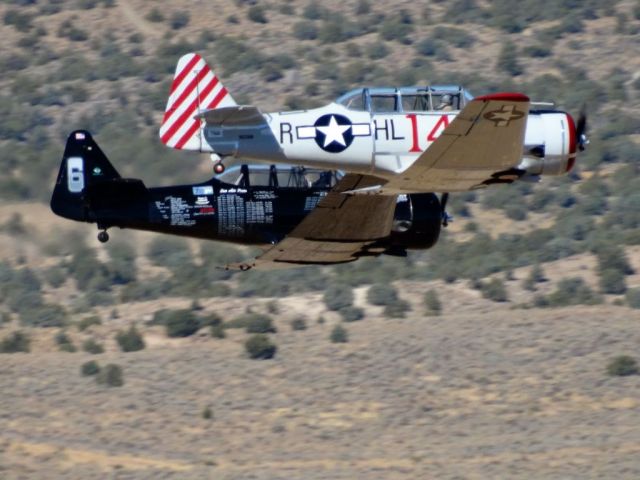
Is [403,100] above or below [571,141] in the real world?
above

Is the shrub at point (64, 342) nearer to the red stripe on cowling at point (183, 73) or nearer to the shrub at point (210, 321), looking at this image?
the shrub at point (210, 321)

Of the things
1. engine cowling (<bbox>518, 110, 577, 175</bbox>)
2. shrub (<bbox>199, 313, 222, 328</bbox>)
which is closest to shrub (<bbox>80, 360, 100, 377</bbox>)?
shrub (<bbox>199, 313, 222, 328</bbox>)

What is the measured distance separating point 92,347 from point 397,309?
8.66m

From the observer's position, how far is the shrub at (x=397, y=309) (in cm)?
4353

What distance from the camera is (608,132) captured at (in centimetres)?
5700

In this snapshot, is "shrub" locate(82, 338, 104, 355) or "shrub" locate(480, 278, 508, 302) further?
"shrub" locate(480, 278, 508, 302)

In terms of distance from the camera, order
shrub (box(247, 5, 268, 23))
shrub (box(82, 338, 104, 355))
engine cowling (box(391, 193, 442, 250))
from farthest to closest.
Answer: shrub (box(247, 5, 268, 23)) → shrub (box(82, 338, 104, 355)) → engine cowling (box(391, 193, 442, 250))

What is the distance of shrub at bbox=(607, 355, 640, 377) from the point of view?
128 ft

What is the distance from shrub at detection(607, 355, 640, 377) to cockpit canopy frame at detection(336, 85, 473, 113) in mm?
14552

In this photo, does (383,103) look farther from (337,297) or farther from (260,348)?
(337,297)

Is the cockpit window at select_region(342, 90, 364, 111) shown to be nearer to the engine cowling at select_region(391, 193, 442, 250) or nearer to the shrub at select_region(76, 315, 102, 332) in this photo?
the engine cowling at select_region(391, 193, 442, 250)

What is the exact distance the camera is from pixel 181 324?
42.8 meters

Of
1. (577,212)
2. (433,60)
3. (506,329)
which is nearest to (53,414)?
(506,329)

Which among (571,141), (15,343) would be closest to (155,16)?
(15,343)
